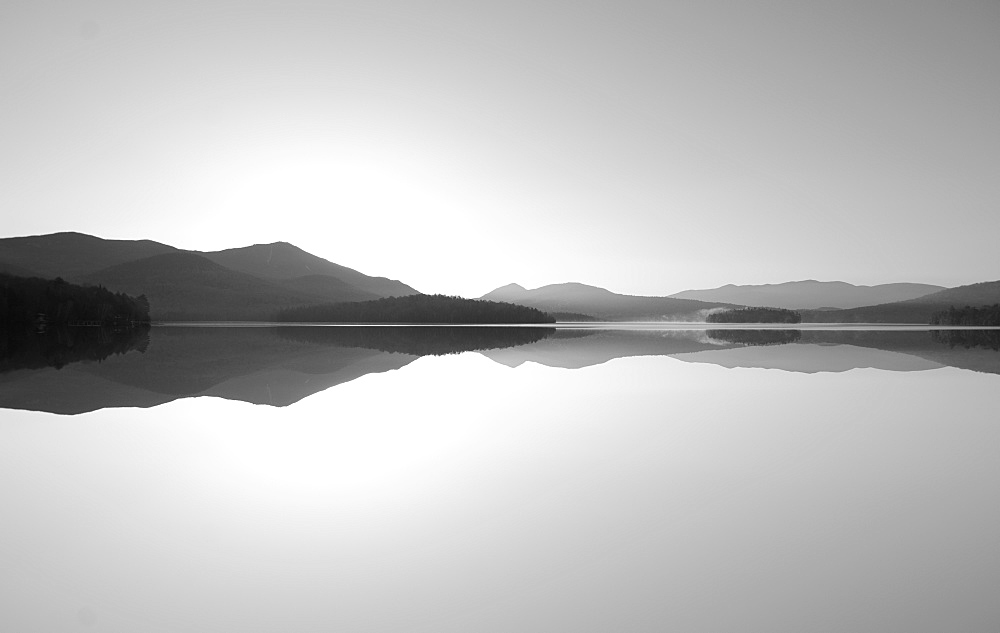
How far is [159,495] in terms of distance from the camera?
259 inches

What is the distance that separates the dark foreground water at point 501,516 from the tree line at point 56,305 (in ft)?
259

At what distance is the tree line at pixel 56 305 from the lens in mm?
76562

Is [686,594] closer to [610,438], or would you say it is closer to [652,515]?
[652,515]

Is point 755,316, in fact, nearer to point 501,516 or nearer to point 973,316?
point 973,316

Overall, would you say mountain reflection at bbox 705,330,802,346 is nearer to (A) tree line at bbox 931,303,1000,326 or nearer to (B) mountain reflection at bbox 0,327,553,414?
(B) mountain reflection at bbox 0,327,553,414

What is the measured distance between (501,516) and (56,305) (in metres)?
96.2

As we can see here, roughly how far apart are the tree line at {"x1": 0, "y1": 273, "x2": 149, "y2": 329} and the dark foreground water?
7897cm

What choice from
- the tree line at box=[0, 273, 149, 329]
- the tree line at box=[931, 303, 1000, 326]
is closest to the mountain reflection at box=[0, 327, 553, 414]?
the tree line at box=[0, 273, 149, 329]

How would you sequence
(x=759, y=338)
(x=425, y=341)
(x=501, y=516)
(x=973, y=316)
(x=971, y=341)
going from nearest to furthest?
(x=501, y=516) < (x=971, y=341) < (x=425, y=341) < (x=759, y=338) < (x=973, y=316)

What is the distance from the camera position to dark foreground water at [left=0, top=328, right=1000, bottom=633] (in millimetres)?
4180

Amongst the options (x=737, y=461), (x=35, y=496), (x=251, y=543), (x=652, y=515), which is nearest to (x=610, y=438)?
(x=737, y=461)

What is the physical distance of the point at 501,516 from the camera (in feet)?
19.1

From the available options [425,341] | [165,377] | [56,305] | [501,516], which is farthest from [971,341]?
[56,305]

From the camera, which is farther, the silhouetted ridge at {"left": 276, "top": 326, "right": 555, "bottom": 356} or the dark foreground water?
the silhouetted ridge at {"left": 276, "top": 326, "right": 555, "bottom": 356}
